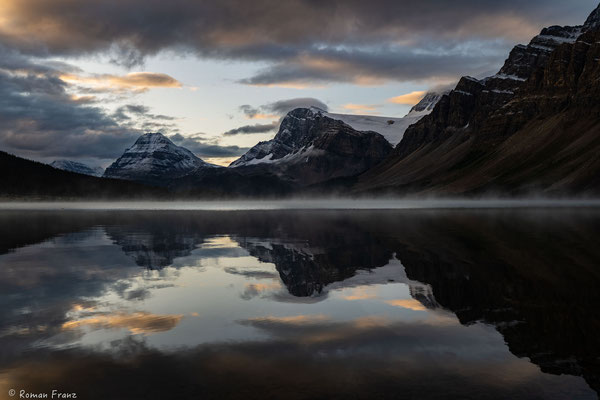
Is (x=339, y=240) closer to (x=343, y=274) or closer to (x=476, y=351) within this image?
(x=343, y=274)

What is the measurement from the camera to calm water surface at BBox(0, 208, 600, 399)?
1143 centimetres

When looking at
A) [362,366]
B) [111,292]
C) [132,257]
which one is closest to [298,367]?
[362,366]

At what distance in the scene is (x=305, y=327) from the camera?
1638 cm

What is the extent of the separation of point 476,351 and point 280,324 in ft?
21.4

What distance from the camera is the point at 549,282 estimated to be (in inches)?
905

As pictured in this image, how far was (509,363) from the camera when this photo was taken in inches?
497

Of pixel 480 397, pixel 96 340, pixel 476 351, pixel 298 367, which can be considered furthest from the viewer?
pixel 96 340

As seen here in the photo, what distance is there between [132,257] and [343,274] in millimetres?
16272

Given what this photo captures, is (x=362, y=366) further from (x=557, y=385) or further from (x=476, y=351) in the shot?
(x=557, y=385)

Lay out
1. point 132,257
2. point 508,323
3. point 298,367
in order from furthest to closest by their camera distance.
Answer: point 132,257 → point 508,323 → point 298,367

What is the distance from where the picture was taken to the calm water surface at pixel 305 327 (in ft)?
37.5

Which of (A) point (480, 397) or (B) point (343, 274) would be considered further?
(B) point (343, 274)

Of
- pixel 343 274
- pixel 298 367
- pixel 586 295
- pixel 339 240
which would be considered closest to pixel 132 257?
pixel 343 274

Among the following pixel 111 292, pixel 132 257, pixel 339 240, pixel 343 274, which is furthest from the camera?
pixel 339 240
